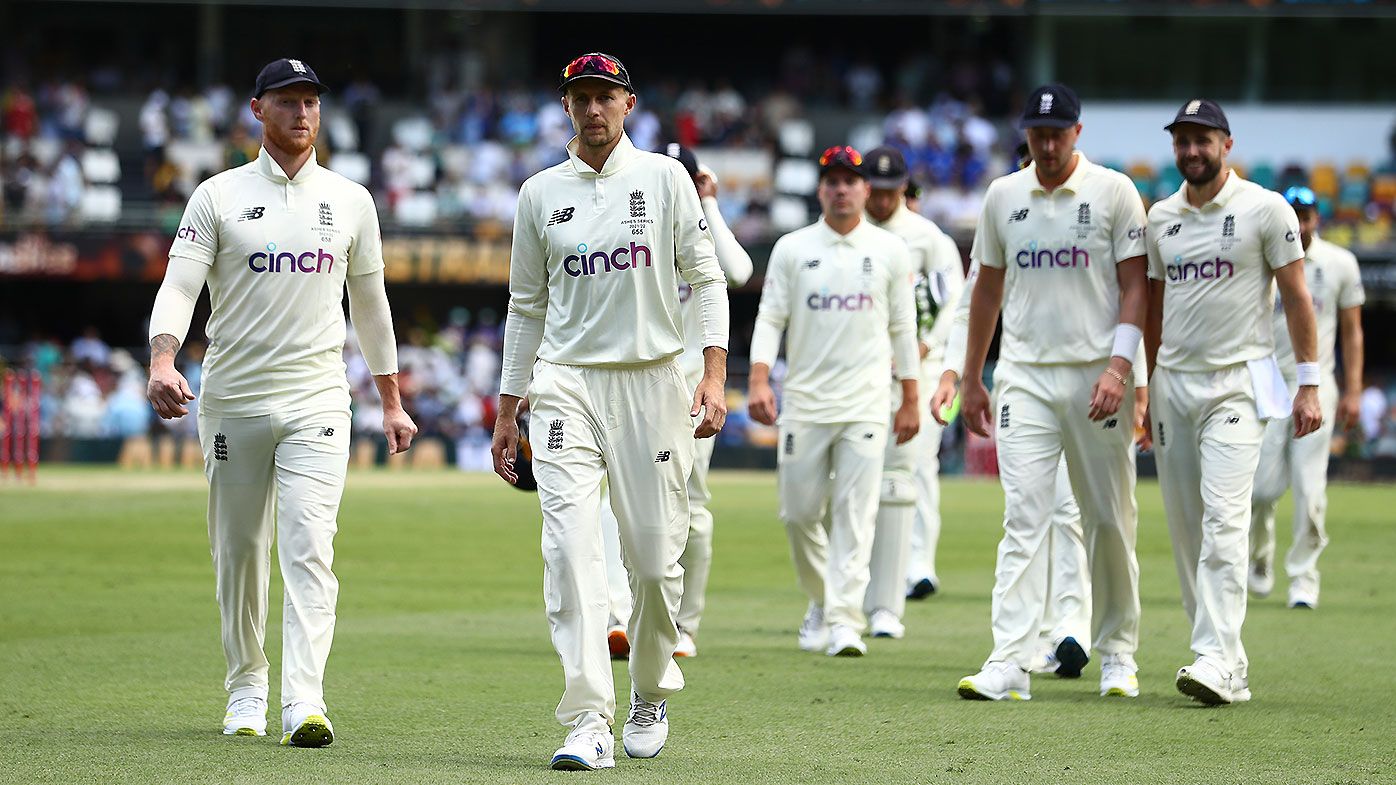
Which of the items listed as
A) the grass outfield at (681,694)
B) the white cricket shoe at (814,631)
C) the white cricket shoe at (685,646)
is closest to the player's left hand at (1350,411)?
the grass outfield at (681,694)

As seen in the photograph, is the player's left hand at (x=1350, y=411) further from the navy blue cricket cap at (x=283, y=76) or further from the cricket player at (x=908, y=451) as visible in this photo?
the navy blue cricket cap at (x=283, y=76)

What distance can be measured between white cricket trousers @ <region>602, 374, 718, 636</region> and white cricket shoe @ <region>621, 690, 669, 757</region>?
2936mm

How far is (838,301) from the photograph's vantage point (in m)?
10.6

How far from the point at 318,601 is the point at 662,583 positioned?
1316mm

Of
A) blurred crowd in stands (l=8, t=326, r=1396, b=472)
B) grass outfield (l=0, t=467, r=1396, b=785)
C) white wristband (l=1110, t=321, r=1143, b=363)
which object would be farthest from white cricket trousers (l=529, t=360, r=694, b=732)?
blurred crowd in stands (l=8, t=326, r=1396, b=472)

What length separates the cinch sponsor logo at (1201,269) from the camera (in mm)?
8500

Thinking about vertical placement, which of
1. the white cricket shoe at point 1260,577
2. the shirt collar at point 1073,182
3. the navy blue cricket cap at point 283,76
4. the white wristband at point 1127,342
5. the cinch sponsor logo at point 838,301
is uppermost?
the navy blue cricket cap at point 283,76

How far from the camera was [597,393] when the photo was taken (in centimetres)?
693

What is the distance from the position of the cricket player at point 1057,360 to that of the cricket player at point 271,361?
277cm

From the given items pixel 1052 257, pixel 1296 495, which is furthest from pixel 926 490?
pixel 1052 257

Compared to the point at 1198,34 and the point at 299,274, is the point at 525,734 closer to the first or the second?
the point at 299,274

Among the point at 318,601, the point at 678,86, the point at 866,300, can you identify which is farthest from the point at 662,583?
the point at 678,86

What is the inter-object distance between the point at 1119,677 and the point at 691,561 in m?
2.60

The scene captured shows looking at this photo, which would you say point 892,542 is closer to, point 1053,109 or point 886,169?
point 886,169
